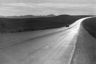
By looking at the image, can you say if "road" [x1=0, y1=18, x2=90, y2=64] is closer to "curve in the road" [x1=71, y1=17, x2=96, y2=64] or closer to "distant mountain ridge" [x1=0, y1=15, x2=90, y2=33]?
"curve in the road" [x1=71, y1=17, x2=96, y2=64]

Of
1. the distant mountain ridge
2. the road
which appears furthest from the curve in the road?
the distant mountain ridge

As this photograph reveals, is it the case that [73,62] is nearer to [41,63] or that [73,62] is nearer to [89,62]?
[89,62]

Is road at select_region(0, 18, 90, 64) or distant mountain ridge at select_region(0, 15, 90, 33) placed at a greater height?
road at select_region(0, 18, 90, 64)

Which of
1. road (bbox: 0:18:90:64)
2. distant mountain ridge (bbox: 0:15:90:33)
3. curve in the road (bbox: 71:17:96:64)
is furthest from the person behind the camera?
distant mountain ridge (bbox: 0:15:90:33)

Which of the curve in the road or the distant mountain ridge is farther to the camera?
the distant mountain ridge

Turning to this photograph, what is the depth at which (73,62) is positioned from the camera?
13602mm

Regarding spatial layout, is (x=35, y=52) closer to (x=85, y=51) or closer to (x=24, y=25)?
(x=85, y=51)

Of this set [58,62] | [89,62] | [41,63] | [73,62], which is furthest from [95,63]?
[41,63]

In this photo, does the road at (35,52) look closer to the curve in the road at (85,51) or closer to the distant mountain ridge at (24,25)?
the curve in the road at (85,51)

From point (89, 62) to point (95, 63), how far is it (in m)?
0.43

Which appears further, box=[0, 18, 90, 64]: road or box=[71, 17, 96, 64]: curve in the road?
box=[71, 17, 96, 64]: curve in the road

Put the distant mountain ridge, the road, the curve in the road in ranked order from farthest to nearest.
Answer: the distant mountain ridge, the curve in the road, the road

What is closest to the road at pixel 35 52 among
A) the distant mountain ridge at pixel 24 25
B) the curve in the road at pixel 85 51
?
the curve in the road at pixel 85 51

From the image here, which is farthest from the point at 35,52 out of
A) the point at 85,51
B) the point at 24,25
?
the point at 24,25
